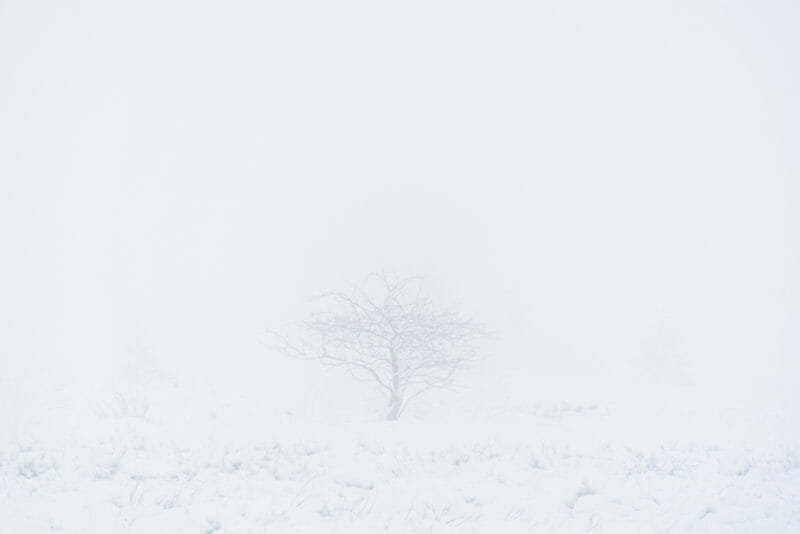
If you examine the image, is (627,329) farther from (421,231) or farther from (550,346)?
(550,346)

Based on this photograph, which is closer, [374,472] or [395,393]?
[374,472]

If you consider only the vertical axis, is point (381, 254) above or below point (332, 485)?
above

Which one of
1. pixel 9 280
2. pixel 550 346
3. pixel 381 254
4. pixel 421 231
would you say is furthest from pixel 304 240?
pixel 9 280

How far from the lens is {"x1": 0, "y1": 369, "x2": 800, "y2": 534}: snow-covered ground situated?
23.0 feet

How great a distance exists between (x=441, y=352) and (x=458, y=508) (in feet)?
31.4

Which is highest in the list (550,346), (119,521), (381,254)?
(381,254)

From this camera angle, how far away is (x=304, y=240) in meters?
116

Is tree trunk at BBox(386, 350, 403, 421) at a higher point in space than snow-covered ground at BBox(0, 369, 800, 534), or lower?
higher

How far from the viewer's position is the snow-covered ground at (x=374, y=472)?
23.0ft

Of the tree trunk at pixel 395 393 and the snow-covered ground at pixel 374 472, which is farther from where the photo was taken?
the tree trunk at pixel 395 393

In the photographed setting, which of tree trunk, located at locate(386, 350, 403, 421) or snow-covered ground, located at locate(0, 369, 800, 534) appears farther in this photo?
tree trunk, located at locate(386, 350, 403, 421)

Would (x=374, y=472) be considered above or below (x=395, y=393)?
below

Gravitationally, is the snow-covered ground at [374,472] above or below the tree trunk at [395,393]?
below

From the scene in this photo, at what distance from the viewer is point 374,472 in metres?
9.40
